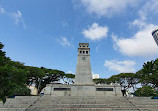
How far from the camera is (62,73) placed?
1463 inches

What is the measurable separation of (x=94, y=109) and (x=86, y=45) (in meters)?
16.9

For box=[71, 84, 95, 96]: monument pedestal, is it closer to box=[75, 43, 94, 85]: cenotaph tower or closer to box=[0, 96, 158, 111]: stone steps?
box=[75, 43, 94, 85]: cenotaph tower

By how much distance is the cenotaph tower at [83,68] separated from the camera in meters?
19.7

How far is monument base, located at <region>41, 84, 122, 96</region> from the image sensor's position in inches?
731

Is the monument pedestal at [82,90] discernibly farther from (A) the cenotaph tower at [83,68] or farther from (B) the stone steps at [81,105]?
(B) the stone steps at [81,105]

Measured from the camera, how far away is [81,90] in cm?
1866

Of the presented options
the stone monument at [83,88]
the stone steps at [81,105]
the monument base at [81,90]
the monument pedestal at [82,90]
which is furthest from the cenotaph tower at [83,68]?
the stone steps at [81,105]

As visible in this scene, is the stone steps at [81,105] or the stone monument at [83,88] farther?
the stone monument at [83,88]

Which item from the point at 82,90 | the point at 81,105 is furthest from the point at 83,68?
the point at 81,105

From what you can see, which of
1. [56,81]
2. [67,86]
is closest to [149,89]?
[67,86]

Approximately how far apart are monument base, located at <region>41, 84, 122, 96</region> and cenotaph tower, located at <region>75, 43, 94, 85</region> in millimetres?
1042

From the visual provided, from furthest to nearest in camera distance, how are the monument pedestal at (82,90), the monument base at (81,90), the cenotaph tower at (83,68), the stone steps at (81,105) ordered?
the cenotaph tower at (83,68) → the monument base at (81,90) → the monument pedestal at (82,90) → the stone steps at (81,105)

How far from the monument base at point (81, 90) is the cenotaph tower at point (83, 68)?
104cm

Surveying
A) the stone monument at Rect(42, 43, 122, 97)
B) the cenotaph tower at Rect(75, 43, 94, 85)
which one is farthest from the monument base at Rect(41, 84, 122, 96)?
the cenotaph tower at Rect(75, 43, 94, 85)
